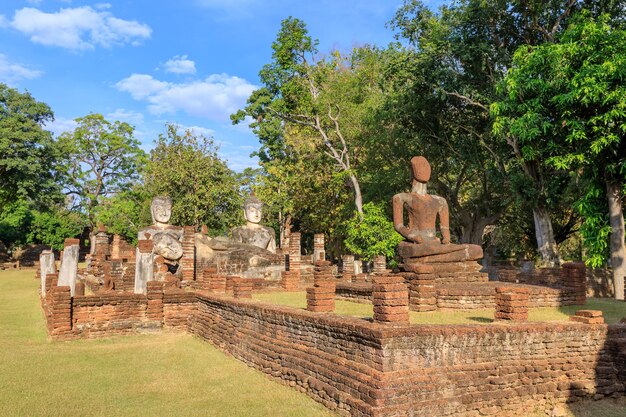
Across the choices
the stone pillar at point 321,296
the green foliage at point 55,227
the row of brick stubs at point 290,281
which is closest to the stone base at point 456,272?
the stone pillar at point 321,296

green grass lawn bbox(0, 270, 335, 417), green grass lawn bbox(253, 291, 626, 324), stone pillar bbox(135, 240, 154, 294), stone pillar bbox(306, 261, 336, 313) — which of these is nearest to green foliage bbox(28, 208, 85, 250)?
stone pillar bbox(135, 240, 154, 294)

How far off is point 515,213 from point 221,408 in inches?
886

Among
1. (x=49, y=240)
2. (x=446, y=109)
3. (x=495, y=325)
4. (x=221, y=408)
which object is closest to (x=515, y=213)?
(x=446, y=109)

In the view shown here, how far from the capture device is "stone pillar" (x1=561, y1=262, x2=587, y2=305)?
10.8 metres

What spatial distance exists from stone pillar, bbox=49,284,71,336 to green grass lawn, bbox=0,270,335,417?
0.94 feet

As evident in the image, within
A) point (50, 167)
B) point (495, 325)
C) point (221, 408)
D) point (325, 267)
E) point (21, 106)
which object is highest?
point (21, 106)

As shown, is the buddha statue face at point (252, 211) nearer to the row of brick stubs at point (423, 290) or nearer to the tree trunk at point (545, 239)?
the tree trunk at point (545, 239)

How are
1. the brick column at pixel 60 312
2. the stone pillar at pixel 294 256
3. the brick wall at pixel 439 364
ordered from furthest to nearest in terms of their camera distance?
the stone pillar at pixel 294 256 → the brick column at pixel 60 312 → the brick wall at pixel 439 364

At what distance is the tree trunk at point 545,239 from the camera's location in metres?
18.6

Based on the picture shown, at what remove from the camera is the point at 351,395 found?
21.5ft

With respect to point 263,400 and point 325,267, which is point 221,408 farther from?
point 325,267

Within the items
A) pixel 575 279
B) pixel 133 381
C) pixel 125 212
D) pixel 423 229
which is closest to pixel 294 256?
pixel 423 229

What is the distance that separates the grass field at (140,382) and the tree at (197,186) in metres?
18.2

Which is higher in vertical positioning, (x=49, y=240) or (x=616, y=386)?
(x=49, y=240)
